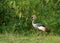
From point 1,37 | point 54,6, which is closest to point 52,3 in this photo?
point 54,6

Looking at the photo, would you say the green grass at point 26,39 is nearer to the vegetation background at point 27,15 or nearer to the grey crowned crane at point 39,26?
the grey crowned crane at point 39,26

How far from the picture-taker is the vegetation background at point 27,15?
37.3 feet

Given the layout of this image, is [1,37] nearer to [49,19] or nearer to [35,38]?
[35,38]

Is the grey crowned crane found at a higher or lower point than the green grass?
higher

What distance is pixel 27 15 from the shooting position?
39.2 ft

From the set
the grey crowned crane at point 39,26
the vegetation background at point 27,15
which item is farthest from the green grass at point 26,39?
the vegetation background at point 27,15

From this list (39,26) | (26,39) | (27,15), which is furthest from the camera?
(27,15)

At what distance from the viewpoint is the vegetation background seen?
1137 cm

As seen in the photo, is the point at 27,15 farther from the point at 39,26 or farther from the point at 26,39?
the point at 26,39

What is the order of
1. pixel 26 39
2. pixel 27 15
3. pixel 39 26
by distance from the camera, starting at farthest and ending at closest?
pixel 27 15 < pixel 39 26 < pixel 26 39

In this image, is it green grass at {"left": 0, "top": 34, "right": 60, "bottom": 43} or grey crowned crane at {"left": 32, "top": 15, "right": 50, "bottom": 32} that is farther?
grey crowned crane at {"left": 32, "top": 15, "right": 50, "bottom": 32}

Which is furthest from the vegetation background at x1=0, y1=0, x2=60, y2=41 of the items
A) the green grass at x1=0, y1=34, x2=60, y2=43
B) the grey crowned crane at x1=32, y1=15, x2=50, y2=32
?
the green grass at x1=0, y1=34, x2=60, y2=43

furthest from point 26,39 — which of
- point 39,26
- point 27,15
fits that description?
point 27,15

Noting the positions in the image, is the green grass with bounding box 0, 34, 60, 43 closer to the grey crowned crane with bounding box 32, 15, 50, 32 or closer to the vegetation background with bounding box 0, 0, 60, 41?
the grey crowned crane with bounding box 32, 15, 50, 32
